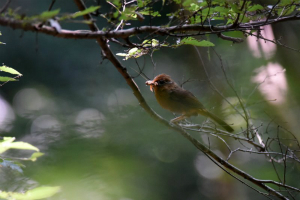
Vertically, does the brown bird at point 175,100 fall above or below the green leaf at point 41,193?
above

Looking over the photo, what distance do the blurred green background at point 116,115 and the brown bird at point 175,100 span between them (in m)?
0.11

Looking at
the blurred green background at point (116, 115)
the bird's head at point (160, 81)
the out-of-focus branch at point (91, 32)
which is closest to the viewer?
the out-of-focus branch at point (91, 32)

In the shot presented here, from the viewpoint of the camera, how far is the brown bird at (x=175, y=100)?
6.40ft

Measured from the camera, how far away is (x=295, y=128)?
10.2ft

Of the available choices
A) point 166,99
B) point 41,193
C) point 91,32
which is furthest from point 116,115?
point 41,193

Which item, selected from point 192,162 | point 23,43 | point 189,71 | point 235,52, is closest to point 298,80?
point 235,52

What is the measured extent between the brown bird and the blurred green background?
11 cm

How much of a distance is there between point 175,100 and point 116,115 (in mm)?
739

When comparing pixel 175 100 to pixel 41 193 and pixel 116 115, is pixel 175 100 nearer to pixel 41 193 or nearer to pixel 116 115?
pixel 116 115

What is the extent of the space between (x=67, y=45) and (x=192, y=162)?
1.69m

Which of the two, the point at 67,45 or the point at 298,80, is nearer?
the point at 67,45

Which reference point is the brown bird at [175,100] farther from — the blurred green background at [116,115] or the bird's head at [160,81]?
the blurred green background at [116,115]

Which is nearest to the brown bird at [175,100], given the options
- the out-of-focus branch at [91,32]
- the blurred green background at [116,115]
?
the blurred green background at [116,115]

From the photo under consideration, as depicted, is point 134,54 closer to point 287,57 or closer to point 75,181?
point 75,181
